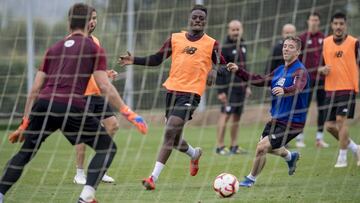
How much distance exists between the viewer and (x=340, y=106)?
11.9 meters

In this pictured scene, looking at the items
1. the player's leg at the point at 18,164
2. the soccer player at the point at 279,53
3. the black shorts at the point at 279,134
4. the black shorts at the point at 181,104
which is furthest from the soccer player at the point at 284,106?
the soccer player at the point at 279,53

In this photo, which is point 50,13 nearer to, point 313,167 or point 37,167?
point 37,167

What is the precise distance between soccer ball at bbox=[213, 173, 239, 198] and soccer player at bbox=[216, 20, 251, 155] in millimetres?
5200

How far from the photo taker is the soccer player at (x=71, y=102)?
25.3 ft

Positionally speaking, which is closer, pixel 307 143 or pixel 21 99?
pixel 307 143

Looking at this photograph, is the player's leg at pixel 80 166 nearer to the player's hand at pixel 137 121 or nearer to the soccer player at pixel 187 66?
the soccer player at pixel 187 66

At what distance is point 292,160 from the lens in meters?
10.3

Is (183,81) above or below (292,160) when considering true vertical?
above

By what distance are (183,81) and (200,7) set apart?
95 cm

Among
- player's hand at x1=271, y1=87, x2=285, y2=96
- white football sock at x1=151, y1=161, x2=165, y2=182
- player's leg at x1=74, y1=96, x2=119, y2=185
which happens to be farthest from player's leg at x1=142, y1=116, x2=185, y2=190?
player's hand at x1=271, y1=87, x2=285, y2=96

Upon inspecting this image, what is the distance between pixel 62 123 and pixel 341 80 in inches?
217

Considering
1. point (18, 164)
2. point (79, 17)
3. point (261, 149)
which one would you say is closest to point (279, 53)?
point (261, 149)

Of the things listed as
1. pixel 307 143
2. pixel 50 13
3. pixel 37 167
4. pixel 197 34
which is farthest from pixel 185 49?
pixel 50 13

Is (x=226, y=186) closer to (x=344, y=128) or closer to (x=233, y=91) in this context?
(x=344, y=128)
